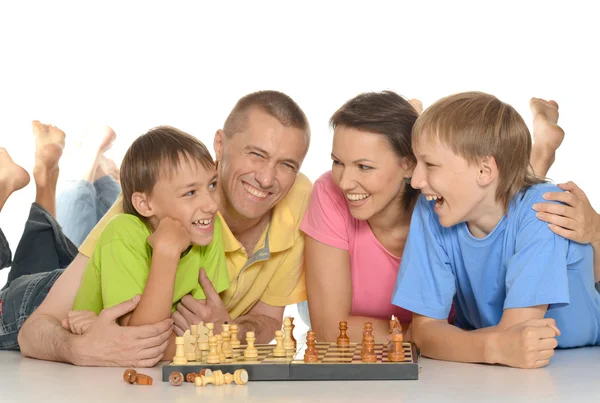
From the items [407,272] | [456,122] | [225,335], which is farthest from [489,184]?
[225,335]

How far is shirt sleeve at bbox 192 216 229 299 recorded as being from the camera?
2.90 meters

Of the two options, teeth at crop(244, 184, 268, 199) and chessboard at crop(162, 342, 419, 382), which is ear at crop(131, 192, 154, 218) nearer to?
teeth at crop(244, 184, 268, 199)

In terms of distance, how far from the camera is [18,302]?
3.11 metres

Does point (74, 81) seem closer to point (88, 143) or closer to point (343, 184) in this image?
point (88, 143)

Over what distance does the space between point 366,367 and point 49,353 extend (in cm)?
103

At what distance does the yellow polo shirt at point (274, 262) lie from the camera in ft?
10.3

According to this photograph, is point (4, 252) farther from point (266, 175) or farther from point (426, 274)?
point (426, 274)

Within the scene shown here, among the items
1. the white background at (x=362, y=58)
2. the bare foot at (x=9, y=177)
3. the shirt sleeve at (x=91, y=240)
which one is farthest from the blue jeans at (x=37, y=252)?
the white background at (x=362, y=58)

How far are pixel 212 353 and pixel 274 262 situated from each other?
0.95 m

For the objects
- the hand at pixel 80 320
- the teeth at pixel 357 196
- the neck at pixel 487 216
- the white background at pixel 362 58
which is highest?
the white background at pixel 362 58

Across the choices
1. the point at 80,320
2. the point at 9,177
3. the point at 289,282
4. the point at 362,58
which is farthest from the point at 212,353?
the point at 362,58

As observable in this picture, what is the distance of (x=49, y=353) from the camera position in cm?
268

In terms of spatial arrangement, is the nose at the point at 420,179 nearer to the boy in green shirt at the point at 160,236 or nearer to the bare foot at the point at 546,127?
A: the boy in green shirt at the point at 160,236

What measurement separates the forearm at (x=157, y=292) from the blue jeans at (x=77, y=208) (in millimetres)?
1644
